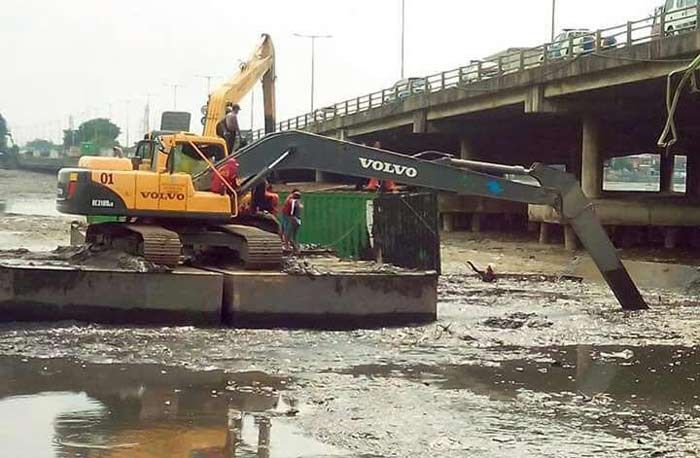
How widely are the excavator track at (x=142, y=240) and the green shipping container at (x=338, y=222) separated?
7976 millimetres

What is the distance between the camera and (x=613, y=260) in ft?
62.2

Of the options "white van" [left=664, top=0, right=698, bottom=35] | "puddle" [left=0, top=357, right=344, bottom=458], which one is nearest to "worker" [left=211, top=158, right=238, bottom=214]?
"puddle" [left=0, top=357, right=344, bottom=458]

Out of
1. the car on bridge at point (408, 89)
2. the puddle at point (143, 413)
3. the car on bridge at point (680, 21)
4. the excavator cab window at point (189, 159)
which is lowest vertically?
the puddle at point (143, 413)

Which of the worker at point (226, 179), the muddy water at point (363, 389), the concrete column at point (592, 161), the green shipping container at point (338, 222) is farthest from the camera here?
the concrete column at point (592, 161)

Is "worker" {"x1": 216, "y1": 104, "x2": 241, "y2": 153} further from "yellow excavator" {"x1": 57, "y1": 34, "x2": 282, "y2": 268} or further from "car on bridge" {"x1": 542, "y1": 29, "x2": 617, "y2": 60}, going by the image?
"car on bridge" {"x1": 542, "y1": 29, "x2": 617, "y2": 60}

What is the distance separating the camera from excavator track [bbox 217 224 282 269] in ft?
54.1

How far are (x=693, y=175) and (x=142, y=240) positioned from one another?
38801 millimetres

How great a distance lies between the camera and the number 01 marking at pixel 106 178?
54.5ft

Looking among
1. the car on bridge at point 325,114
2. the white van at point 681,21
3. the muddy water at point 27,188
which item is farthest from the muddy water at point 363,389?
the muddy water at point 27,188

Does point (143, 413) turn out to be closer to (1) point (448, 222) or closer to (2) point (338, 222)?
(2) point (338, 222)

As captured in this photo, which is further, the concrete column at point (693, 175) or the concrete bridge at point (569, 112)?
the concrete column at point (693, 175)

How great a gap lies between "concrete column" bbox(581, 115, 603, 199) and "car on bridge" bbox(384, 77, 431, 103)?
1215 centimetres

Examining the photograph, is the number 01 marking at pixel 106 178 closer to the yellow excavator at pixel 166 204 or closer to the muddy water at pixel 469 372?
the yellow excavator at pixel 166 204

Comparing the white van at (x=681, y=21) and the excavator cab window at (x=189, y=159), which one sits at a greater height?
the white van at (x=681, y=21)
